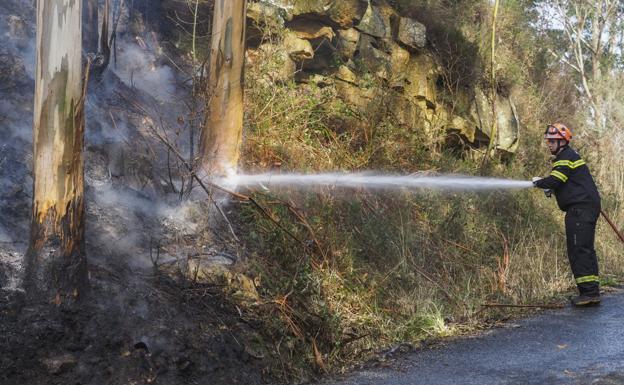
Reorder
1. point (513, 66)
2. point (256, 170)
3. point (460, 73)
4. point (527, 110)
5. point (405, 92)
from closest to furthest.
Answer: point (256, 170)
point (405, 92)
point (460, 73)
point (513, 66)
point (527, 110)

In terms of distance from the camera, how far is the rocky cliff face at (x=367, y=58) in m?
8.89

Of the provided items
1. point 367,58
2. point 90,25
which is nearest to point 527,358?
point 367,58

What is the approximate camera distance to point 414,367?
5141 mm

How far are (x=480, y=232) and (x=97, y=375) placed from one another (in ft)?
19.8

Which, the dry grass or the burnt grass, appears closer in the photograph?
the burnt grass

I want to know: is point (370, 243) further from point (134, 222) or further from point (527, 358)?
point (134, 222)

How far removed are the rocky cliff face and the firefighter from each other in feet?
8.39

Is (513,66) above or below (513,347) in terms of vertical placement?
above

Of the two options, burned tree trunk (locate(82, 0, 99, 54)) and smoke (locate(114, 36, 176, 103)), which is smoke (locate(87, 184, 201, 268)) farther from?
burned tree trunk (locate(82, 0, 99, 54))

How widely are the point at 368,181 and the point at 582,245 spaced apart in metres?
2.62

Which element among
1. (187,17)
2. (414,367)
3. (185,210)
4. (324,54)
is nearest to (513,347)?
(414,367)

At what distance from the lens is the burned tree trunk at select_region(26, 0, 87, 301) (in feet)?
14.7

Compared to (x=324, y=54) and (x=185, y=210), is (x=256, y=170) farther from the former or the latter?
(x=324, y=54)

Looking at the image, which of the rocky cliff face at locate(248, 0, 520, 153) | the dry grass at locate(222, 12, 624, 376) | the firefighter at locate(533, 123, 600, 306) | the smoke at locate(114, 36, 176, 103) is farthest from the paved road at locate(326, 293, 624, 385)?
the smoke at locate(114, 36, 176, 103)
